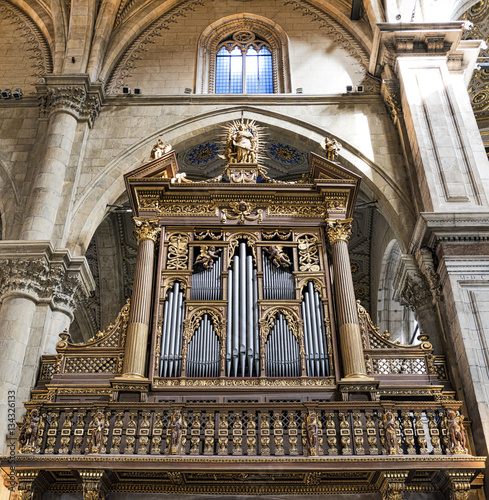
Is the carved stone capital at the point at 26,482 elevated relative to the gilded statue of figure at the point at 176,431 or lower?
lower

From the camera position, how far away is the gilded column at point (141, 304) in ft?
33.2

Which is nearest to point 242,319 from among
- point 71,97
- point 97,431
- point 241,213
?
point 241,213

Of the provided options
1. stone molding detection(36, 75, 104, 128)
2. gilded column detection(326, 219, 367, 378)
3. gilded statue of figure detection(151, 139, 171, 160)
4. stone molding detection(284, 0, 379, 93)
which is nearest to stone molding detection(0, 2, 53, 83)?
stone molding detection(36, 75, 104, 128)

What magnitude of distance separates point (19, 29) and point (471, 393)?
14.9 m

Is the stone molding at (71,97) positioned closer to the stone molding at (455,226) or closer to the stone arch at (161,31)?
the stone arch at (161,31)

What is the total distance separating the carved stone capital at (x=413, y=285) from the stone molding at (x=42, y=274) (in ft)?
21.0

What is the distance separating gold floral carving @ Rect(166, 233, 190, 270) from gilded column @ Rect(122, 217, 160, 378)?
288 mm

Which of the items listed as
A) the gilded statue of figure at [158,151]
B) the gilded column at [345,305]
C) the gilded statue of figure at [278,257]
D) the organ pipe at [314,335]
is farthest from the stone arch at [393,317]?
the organ pipe at [314,335]

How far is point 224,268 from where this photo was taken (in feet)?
37.3

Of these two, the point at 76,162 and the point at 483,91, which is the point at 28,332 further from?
the point at 483,91

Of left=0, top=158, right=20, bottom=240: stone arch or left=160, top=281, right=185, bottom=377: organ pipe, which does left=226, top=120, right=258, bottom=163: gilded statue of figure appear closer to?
left=160, top=281, right=185, bottom=377: organ pipe

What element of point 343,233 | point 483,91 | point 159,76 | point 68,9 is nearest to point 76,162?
point 159,76

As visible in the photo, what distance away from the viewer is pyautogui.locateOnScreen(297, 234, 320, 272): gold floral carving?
37.4ft

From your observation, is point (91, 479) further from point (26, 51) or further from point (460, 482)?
point (26, 51)
